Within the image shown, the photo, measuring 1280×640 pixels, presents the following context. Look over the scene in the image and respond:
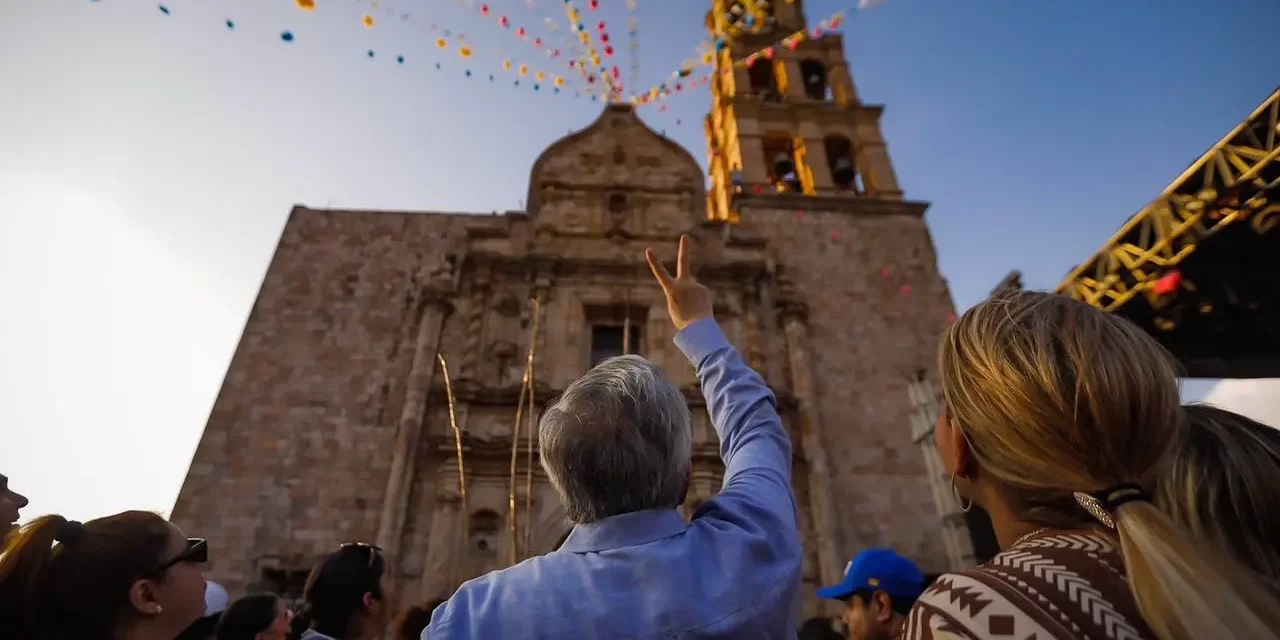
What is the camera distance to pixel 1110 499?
1020 mm

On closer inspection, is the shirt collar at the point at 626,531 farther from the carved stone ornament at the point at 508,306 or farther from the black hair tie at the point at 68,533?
the carved stone ornament at the point at 508,306

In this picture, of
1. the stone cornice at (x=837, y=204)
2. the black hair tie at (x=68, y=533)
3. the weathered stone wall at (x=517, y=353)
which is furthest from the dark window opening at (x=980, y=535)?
the black hair tie at (x=68, y=533)

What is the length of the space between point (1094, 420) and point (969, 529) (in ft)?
29.2

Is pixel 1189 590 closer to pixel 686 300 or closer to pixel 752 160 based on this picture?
pixel 686 300

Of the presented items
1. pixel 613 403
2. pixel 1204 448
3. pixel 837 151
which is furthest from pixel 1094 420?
pixel 837 151

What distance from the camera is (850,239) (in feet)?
42.4

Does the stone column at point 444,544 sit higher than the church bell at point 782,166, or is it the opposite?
the church bell at point 782,166

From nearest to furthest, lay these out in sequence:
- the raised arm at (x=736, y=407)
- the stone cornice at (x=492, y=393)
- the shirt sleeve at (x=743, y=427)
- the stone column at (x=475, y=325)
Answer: the shirt sleeve at (x=743, y=427) → the raised arm at (x=736, y=407) → the stone cornice at (x=492, y=393) → the stone column at (x=475, y=325)

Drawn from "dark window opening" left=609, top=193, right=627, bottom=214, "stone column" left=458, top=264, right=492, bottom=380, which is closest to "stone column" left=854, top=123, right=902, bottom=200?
"dark window opening" left=609, top=193, right=627, bottom=214

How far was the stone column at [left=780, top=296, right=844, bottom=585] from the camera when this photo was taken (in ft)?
27.8

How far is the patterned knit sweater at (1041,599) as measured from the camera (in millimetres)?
894

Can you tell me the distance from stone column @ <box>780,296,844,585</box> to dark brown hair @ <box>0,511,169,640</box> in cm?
766

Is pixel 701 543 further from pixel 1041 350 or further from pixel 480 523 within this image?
pixel 480 523

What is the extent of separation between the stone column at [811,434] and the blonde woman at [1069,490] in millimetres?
7717
